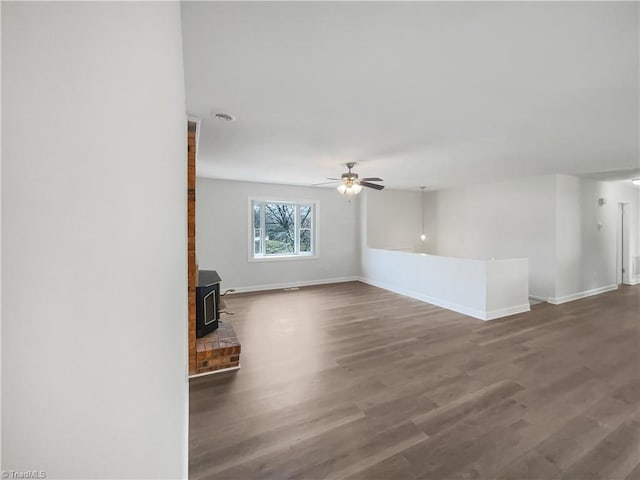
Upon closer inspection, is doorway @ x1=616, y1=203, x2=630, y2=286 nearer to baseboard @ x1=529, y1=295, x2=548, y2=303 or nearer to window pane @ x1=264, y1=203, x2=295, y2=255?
baseboard @ x1=529, y1=295, x2=548, y2=303

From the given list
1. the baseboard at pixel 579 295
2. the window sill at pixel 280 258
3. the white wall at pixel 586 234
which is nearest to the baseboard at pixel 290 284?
the window sill at pixel 280 258

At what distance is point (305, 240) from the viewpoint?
687 centimetres

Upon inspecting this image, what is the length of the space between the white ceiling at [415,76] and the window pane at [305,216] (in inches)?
126

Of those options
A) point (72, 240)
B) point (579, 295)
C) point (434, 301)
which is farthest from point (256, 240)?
point (579, 295)

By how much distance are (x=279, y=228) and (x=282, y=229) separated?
0.08m

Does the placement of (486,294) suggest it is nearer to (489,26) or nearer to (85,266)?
(489,26)

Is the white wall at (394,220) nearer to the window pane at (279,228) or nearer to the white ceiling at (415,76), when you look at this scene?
the window pane at (279,228)

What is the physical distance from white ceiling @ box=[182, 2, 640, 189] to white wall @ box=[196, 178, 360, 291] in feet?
7.70

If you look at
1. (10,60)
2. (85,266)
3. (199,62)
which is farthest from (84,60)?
(199,62)

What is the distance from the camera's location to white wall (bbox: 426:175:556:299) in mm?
5230

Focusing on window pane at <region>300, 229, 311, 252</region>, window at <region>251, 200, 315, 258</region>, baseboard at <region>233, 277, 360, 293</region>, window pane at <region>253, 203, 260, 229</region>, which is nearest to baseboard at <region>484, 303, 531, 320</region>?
baseboard at <region>233, 277, 360, 293</region>

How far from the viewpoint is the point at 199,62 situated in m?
1.69

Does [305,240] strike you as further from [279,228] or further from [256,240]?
[256,240]

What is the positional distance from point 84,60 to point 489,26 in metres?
1.74
